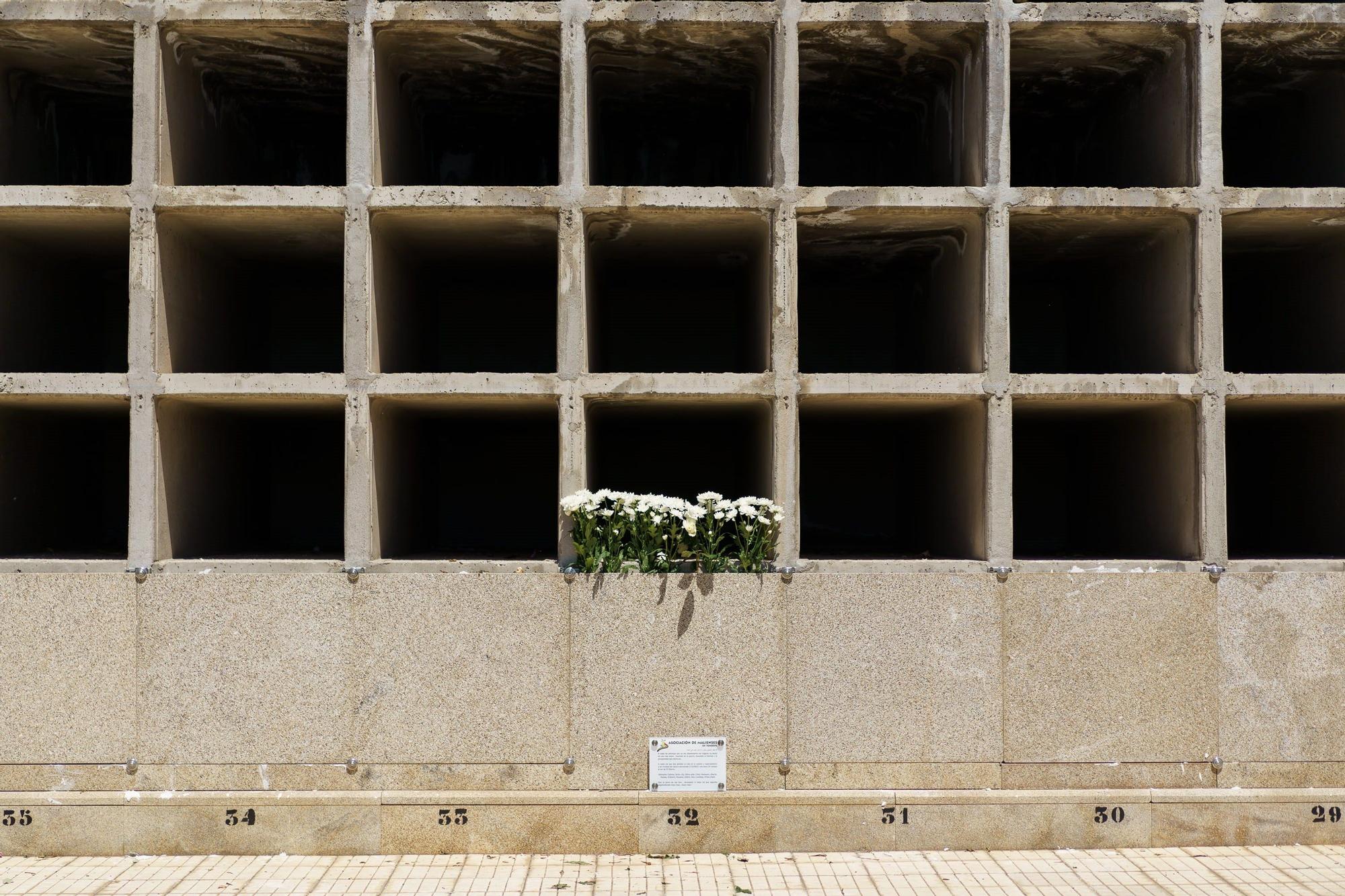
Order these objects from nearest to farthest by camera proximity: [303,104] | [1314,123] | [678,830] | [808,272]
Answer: [678,830]
[1314,123]
[303,104]
[808,272]

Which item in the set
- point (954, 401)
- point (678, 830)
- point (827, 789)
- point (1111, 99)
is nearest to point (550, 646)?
point (678, 830)

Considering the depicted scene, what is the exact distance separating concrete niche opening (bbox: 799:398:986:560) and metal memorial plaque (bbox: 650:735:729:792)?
2110mm

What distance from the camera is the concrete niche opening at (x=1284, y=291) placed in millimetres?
7914

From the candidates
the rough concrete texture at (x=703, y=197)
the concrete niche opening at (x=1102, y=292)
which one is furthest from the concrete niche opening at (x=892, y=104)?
the concrete niche opening at (x=1102, y=292)

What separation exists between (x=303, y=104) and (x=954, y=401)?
6.84 m

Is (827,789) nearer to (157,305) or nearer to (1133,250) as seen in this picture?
(1133,250)

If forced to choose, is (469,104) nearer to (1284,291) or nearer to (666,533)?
(666,533)

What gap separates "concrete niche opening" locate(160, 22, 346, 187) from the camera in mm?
7730

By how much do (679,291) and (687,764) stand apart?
5305 millimetres

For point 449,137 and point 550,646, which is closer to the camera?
point 550,646

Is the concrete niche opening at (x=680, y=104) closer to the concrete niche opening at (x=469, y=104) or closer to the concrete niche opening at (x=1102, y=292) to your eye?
the concrete niche opening at (x=469, y=104)

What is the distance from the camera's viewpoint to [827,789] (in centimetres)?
727

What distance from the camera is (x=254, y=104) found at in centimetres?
925

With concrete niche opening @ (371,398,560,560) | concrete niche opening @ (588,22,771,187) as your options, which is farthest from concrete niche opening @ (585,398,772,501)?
concrete niche opening @ (588,22,771,187)
